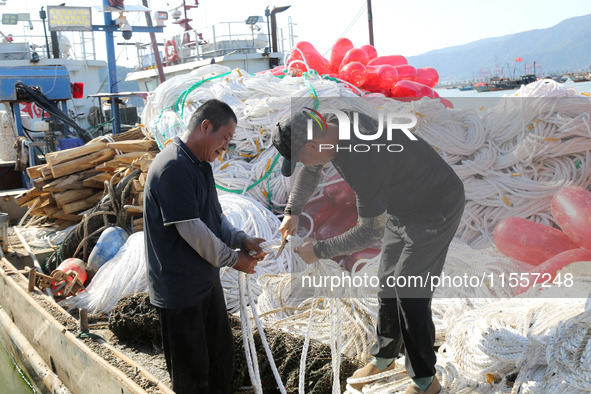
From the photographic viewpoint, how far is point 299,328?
3.86 metres

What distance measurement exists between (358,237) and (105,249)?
12.2ft

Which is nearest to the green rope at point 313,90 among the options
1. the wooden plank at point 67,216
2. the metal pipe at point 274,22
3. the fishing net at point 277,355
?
the fishing net at point 277,355

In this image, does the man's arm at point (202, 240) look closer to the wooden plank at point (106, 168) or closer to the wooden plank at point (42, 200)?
the wooden plank at point (106, 168)

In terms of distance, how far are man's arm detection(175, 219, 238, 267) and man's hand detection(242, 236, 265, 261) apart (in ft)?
0.89

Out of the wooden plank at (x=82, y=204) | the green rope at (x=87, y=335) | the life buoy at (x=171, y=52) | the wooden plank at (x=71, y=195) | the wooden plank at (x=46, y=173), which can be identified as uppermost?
the life buoy at (x=171, y=52)

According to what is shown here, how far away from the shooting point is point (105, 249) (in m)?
5.68

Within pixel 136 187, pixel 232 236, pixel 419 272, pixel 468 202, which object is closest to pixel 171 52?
pixel 136 187

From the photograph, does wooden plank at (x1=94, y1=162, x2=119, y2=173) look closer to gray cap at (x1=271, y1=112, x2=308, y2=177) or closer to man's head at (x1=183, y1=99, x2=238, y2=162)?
man's head at (x1=183, y1=99, x2=238, y2=162)

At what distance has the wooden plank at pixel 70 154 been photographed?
279 inches

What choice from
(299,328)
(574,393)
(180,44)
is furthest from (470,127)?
(180,44)

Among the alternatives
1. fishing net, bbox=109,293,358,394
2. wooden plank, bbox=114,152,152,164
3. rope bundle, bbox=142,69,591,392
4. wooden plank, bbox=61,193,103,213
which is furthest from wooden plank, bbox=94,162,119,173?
fishing net, bbox=109,293,358,394

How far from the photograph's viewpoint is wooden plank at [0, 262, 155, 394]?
325 cm

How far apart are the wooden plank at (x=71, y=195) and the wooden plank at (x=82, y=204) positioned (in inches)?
1.7

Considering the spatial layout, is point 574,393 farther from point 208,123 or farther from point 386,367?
point 208,123
